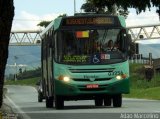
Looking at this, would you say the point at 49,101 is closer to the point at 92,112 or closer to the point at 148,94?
the point at 92,112

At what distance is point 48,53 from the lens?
1126 inches

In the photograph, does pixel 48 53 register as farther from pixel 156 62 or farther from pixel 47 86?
pixel 156 62

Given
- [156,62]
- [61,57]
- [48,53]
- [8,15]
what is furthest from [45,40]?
[156,62]

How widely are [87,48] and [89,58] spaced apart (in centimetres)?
38

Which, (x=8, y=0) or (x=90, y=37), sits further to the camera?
(x=90, y=37)

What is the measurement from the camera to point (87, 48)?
26.4 meters

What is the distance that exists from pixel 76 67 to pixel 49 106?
5495 mm

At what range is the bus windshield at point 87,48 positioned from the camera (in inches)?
1035

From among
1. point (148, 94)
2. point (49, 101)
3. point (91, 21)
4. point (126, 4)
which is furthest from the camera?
point (148, 94)

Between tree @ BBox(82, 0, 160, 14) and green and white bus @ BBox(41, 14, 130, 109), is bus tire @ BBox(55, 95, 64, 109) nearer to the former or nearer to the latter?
green and white bus @ BBox(41, 14, 130, 109)

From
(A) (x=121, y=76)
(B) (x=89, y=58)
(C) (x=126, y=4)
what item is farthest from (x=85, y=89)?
(C) (x=126, y=4)

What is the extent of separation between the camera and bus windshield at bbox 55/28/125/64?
2630 centimetres

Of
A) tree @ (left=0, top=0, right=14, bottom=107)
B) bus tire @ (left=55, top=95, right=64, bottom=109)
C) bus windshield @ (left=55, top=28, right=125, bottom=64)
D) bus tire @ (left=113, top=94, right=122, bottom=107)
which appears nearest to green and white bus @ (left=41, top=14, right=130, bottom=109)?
bus windshield @ (left=55, top=28, right=125, bottom=64)

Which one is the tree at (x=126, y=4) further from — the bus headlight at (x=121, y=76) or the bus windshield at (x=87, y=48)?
the bus headlight at (x=121, y=76)
